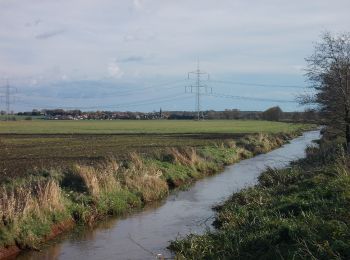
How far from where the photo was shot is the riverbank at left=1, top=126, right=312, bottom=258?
14320mm

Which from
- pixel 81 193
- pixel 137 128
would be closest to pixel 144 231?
pixel 81 193

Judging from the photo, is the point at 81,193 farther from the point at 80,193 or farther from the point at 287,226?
the point at 287,226

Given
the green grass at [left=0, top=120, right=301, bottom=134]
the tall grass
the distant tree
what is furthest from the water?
the distant tree

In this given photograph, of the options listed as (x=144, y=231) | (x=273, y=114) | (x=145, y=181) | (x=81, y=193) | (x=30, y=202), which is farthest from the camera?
(x=273, y=114)

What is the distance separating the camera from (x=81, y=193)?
1856 cm

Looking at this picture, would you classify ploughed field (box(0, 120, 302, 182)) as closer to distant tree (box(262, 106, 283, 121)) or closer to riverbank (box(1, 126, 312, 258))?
riverbank (box(1, 126, 312, 258))

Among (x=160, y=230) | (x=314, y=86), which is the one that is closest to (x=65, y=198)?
(x=160, y=230)

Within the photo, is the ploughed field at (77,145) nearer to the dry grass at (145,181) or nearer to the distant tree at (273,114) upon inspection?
the dry grass at (145,181)

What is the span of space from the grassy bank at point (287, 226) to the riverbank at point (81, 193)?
13.9 feet

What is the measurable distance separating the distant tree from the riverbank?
13406 cm

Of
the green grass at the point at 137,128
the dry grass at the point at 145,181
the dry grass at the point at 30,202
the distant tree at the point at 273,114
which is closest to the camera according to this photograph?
the dry grass at the point at 30,202

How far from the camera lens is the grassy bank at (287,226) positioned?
9531 mm

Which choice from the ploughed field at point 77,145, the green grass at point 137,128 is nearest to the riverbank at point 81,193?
the ploughed field at point 77,145

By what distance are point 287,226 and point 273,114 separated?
508 feet
